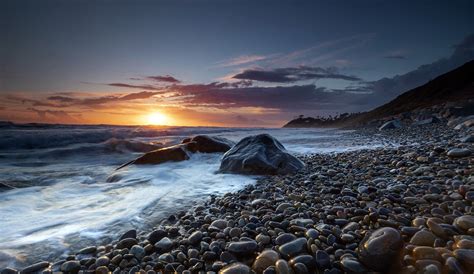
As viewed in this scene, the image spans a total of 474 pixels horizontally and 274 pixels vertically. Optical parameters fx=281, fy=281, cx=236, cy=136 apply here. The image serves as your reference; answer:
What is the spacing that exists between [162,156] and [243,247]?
5472mm

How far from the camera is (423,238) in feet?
6.55

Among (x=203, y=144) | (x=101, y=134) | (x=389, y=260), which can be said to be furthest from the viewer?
(x=101, y=134)

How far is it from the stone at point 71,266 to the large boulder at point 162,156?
471cm

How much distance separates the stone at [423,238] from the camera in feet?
6.47

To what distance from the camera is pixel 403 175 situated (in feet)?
12.8

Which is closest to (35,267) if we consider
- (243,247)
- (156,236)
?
(156,236)

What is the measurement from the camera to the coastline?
75.2 inches

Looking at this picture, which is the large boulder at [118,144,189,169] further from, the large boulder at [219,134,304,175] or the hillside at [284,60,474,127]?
the hillside at [284,60,474,127]

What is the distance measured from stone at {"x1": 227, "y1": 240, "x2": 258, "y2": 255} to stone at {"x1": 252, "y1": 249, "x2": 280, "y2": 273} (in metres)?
0.11

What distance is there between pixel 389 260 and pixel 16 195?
17.7 ft

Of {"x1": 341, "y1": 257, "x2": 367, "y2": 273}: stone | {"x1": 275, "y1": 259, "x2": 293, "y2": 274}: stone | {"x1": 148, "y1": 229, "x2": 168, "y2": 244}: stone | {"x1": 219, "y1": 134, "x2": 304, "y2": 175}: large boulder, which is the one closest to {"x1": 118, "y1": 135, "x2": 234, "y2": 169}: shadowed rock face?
{"x1": 219, "y1": 134, "x2": 304, "y2": 175}: large boulder

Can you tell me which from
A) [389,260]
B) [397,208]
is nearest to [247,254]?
[389,260]

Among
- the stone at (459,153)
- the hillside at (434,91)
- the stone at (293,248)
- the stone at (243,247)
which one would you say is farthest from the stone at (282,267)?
the hillside at (434,91)

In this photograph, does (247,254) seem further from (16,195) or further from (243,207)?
(16,195)
